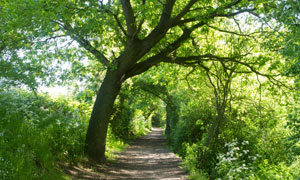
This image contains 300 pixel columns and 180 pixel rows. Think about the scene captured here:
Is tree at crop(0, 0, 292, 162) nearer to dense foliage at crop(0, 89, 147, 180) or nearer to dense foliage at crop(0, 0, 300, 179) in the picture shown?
dense foliage at crop(0, 0, 300, 179)

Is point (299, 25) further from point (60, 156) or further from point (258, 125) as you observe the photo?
point (60, 156)

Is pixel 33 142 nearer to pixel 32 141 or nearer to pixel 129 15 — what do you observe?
pixel 32 141

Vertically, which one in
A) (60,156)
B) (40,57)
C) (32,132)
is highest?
(40,57)

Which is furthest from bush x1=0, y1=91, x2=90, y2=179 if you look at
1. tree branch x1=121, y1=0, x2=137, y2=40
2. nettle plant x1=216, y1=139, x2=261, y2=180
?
nettle plant x1=216, y1=139, x2=261, y2=180

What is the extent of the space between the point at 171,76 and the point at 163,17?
483cm

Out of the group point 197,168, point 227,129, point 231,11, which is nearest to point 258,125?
point 227,129

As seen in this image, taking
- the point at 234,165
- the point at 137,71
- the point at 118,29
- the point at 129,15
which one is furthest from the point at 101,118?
the point at 234,165

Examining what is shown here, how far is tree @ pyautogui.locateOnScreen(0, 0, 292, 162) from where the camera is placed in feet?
24.5

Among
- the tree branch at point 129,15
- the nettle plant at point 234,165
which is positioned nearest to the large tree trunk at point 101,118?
the tree branch at point 129,15

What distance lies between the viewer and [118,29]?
9594mm

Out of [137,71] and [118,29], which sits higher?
[118,29]

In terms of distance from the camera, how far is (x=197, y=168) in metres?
10.5

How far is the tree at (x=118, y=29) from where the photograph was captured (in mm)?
7469

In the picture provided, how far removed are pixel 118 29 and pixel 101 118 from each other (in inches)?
134
